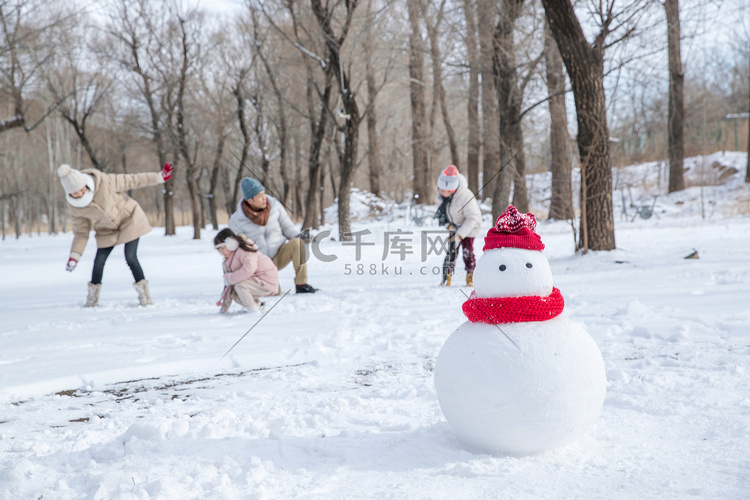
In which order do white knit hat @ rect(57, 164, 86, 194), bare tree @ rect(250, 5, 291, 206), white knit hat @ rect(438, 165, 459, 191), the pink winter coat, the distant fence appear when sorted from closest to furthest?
1. the pink winter coat
2. white knit hat @ rect(57, 164, 86, 194)
3. white knit hat @ rect(438, 165, 459, 191)
4. bare tree @ rect(250, 5, 291, 206)
5. the distant fence

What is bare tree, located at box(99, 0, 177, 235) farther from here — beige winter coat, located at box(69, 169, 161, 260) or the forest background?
beige winter coat, located at box(69, 169, 161, 260)

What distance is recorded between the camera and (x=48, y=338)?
498cm

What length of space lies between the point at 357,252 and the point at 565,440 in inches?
289

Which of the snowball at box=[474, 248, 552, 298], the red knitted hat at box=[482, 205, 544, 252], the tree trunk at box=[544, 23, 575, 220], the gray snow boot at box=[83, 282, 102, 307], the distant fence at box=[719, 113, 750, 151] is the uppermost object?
the distant fence at box=[719, 113, 750, 151]

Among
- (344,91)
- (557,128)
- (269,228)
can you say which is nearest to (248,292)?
(269,228)

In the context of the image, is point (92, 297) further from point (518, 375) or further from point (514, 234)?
point (518, 375)

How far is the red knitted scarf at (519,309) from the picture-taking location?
225 cm

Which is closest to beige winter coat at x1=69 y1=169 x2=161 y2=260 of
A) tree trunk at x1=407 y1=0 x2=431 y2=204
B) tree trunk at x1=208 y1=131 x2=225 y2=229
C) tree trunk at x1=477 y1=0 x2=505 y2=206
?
tree trunk at x1=477 y1=0 x2=505 y2=206

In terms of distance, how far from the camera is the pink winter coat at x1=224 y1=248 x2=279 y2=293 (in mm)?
5684

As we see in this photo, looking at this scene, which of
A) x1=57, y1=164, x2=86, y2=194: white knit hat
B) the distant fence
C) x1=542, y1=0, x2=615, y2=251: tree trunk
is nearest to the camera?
x1=57, y1=164, x2=86, y2=194: white knit hat

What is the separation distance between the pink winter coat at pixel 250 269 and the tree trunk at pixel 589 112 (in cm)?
489

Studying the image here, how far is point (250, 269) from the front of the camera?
569 cm

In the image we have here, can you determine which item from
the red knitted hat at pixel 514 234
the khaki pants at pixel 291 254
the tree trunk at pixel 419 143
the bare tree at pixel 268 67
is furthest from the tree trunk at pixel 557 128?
the bare tree at pixel 268 67

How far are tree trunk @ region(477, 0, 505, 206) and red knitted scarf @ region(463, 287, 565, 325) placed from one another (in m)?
6.33
